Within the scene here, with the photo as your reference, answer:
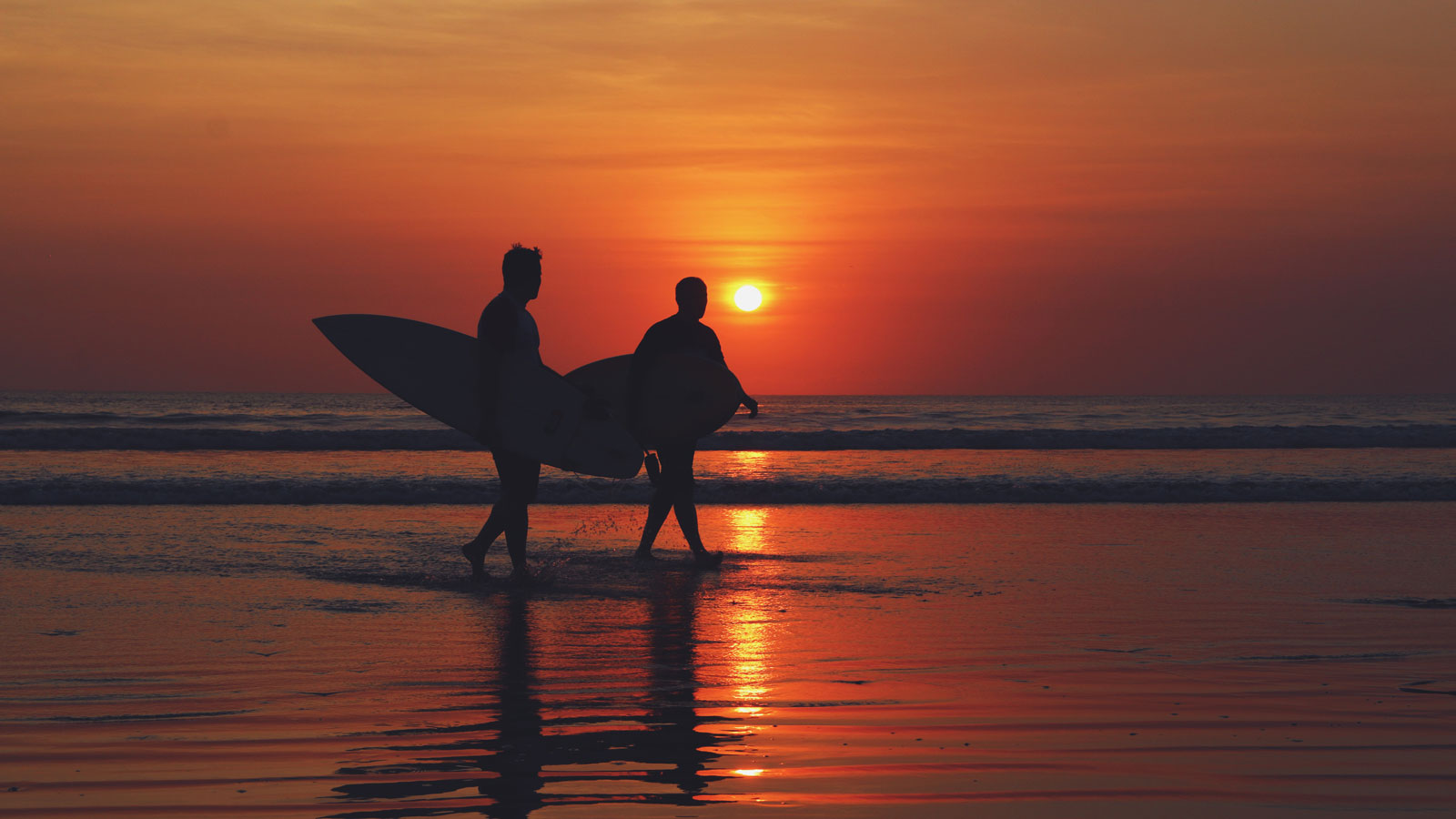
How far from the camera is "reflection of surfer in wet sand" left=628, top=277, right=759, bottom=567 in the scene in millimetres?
7543

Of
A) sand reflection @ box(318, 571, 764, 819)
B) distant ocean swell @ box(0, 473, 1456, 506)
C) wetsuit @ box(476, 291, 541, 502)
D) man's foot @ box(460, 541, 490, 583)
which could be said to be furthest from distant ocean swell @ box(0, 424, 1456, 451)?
sand reflection @ box(318, 571, 764, 819)

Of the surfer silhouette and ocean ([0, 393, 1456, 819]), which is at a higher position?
the surfer silhouette

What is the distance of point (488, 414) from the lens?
6.63m

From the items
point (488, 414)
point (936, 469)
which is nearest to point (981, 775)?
point (488, 414)

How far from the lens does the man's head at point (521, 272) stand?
264 inches

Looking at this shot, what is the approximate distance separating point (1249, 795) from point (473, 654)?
3053 millimetres

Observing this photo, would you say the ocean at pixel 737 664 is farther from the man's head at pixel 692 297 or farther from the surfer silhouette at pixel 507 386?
the man's head at pixel 692 297

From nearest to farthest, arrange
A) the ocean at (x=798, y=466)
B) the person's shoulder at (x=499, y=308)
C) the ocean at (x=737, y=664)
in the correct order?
the ocean at (x=737, y=664) < the person's shoulder at (x=499, y=308) < the ocean at (x=798, y=466)

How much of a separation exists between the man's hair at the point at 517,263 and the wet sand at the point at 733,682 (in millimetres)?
1873

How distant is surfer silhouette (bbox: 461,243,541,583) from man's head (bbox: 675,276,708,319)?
1.10 metres

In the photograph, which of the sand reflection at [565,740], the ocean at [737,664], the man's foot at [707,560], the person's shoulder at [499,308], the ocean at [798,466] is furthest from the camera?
the ocean at [798,466]

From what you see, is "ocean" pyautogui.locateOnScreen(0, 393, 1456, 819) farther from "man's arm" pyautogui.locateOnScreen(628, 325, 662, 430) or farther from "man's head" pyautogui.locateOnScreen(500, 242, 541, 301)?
"man's head" pyautogui.locateOnScreen(500, 242, 541, 301)

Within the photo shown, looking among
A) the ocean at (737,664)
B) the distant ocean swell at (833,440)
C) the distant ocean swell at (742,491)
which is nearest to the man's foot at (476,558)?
the ocean at (737,664)

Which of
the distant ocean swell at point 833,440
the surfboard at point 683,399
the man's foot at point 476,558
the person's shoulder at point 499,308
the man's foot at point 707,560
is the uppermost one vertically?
the person's shoulder at point 499,308
